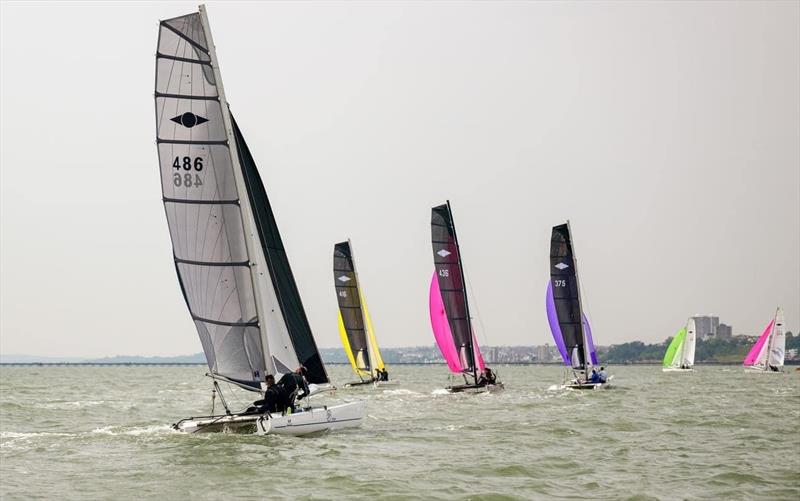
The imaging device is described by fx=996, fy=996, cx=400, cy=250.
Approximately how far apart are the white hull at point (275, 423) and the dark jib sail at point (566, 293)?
24.8 m

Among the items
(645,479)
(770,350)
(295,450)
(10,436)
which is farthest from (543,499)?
(770,350)

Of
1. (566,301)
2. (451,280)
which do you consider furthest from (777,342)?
(451,280)

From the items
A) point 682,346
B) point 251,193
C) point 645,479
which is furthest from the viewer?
point 682,346

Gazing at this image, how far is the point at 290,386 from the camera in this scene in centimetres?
2258

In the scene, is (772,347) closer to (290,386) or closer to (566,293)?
(566,293)

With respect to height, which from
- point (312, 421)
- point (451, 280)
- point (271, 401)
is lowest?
point (312, 421)

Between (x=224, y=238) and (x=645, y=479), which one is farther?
(x=224, y=238)

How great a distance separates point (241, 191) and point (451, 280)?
21.9m

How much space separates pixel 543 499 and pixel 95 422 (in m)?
19.5

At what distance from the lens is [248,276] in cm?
2302

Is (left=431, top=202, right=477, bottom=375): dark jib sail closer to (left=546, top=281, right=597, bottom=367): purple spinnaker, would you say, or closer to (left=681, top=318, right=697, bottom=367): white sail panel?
(left=546, top=281, right=597, bottom=367): purple spinnaker

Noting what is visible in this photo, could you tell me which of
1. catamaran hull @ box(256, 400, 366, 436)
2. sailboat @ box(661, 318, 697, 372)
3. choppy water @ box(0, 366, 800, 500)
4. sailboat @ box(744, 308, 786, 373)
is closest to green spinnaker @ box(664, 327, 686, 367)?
sailboat @ box(661, 318, 697, 372)

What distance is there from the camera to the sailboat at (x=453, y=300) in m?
42.9

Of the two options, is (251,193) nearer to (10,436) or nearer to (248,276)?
(248,276)
